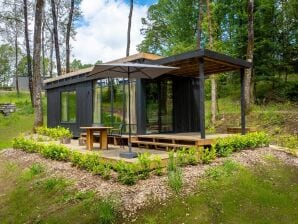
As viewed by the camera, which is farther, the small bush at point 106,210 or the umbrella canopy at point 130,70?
the umbrella canopy at point 130,70

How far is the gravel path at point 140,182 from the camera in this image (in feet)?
18.1

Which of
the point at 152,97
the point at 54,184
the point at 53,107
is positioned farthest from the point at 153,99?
the point at 53,107

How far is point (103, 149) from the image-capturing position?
895 centimetres

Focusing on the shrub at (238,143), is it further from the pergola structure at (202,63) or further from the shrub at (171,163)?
the shrub at (171,163)

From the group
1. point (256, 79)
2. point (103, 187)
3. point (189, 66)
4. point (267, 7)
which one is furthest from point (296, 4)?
point (103, 187)

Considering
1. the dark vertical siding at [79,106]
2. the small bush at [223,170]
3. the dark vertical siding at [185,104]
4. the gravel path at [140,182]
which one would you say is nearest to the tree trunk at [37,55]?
the dark vertical siding at [79,106]

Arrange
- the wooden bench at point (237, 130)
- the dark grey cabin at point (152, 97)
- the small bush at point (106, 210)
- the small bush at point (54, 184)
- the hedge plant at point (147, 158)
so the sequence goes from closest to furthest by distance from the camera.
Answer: the small bush at point (106, 210)
the hedge plant at point (147, 158)
the small bush at point (54, 184)
the dark grey cabin at point (152, 97)
the wooden bench at point (237, 130)

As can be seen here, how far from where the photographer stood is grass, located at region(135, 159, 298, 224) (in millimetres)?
→ 5082

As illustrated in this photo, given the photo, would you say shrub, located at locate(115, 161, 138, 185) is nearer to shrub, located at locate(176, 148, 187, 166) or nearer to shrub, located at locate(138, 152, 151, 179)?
shrub, located at locate(138, 152, 151, 179)

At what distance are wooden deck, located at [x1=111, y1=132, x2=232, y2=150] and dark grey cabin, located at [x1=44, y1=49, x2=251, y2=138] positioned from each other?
260 mm

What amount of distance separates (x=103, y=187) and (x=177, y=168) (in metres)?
1.55

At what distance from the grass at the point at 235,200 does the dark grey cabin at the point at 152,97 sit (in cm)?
170

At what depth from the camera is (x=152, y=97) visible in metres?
10.2

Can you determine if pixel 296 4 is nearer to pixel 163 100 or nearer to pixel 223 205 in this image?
pixel 163 100
